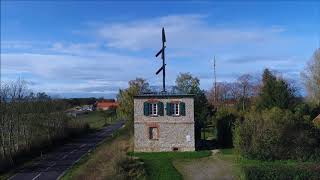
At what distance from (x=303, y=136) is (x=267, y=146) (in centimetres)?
295

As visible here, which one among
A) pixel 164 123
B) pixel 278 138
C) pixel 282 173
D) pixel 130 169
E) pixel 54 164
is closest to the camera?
pixel 282 173

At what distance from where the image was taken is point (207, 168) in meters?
34.8

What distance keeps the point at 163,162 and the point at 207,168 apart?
13.2 feet

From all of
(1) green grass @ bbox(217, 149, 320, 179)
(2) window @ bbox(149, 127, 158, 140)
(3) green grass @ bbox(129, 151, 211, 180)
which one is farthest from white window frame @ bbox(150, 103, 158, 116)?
(1) green grass @ bbox(217, 149, 320, 179)

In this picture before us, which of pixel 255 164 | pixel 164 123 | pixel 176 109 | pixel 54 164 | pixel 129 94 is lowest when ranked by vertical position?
pixel 54 164

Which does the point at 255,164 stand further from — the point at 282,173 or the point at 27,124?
the point at 27,124

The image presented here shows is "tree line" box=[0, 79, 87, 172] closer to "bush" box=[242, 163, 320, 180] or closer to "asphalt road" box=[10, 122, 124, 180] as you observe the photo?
"asphalt road" box=[10, 122, 124, 180]

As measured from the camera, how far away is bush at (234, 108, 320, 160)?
36.7 meters

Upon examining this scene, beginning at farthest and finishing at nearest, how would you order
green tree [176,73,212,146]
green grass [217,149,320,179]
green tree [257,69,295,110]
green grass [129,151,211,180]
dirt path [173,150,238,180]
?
green tree [176,73,212,146], green tree [257,69,295,110], green grass [129,151,211,180], dirt path [173,150,238,180], green grass [217,149,320,179]

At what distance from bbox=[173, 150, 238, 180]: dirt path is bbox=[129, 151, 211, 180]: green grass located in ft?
2.24

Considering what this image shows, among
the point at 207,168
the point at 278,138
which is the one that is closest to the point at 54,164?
the point at 207,168

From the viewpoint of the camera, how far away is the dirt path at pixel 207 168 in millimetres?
32000

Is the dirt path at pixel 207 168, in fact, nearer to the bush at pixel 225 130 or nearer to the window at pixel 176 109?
the window at pixel 176 109

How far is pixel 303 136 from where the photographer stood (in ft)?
121
